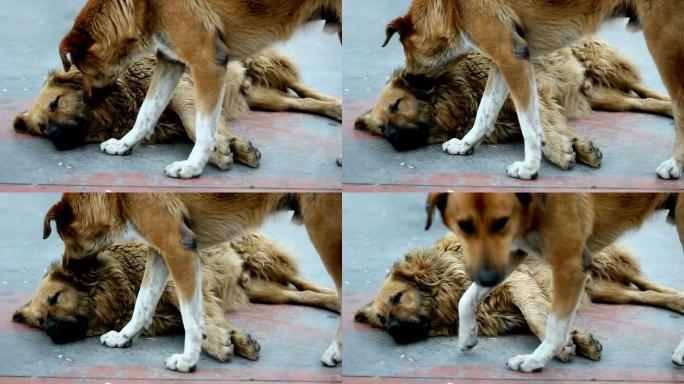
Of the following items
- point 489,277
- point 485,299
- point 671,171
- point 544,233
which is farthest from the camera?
point 485,299

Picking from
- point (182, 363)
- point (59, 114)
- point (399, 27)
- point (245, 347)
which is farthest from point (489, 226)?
point (59, 114)

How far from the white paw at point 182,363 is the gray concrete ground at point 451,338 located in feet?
2.59

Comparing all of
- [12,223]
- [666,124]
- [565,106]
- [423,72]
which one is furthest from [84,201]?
[666,124]

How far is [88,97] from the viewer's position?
750 cm

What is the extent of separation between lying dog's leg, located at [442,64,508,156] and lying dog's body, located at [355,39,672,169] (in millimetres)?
44

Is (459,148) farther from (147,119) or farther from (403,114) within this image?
(147,119)

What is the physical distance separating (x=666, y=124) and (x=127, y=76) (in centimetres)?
280

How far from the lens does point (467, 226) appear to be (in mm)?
7027

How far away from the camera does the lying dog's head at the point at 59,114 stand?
7.48 metres

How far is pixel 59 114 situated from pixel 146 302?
1078 mm

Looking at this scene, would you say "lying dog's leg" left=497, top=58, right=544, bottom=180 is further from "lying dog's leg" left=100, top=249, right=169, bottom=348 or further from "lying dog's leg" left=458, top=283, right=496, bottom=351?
"lying dog's leg" left=100, top=249, right=169, bottom=348

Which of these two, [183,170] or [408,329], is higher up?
[183,170]

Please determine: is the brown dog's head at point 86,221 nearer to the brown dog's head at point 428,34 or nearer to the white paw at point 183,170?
the white paw at point 183,170

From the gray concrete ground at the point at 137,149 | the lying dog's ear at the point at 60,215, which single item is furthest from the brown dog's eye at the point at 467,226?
the lying dog's ear at the point at 60,215
